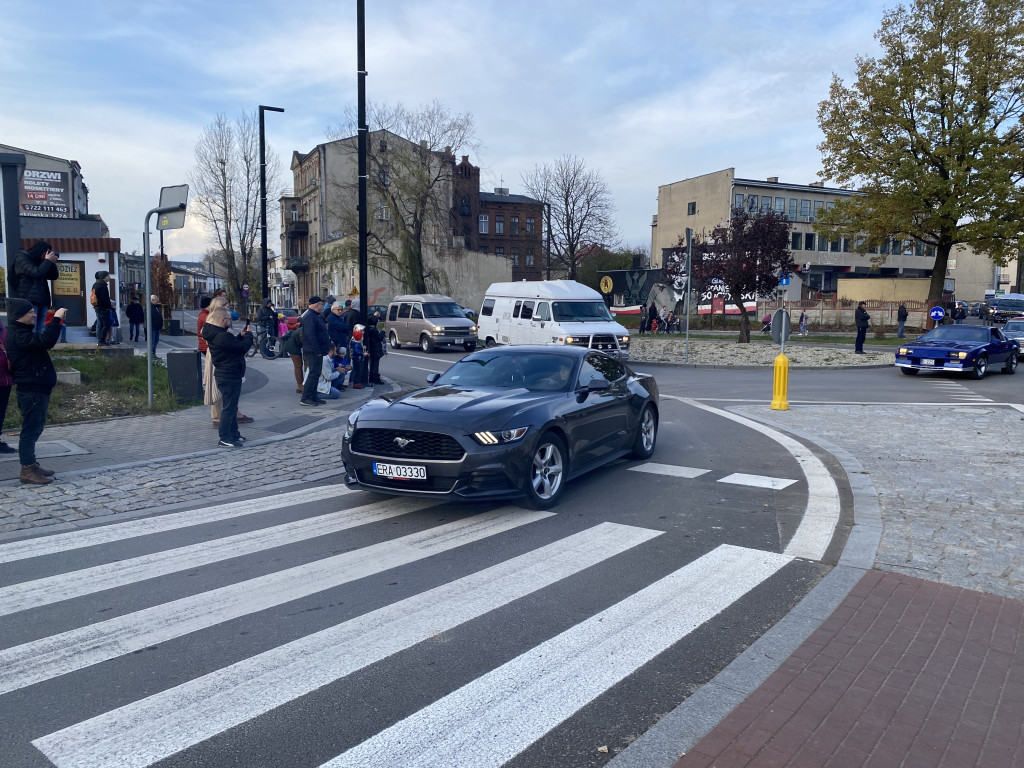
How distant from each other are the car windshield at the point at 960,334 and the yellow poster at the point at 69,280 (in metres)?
24.6

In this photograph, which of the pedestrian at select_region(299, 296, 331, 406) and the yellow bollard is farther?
the yellow bollard

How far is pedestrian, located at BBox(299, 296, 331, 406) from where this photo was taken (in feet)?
42.6

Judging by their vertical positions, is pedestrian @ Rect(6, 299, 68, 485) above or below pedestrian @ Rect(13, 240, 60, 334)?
below

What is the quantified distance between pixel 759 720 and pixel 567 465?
160 inches

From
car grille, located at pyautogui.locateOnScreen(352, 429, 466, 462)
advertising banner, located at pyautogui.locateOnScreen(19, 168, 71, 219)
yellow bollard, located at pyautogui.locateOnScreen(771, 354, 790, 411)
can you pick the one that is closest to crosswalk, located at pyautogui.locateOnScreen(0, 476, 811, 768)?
car grille, located at pyautogui.locateOnScreen(352, 429, 466, 462)

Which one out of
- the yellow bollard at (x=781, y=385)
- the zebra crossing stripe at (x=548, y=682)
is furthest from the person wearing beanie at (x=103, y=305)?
the zebra crossing stripe at (x=548, y=682)

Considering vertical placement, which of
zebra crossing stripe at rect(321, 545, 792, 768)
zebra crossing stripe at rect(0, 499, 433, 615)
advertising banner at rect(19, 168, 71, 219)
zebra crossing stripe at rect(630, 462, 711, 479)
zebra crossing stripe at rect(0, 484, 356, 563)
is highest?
advertising banner at rect(19, 168, 71, 219)

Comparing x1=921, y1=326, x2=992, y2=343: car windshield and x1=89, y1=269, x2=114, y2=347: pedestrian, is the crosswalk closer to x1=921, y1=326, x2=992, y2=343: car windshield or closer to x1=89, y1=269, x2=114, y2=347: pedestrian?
x1=89, y1=269, x2=114, y2=347: pedestrian

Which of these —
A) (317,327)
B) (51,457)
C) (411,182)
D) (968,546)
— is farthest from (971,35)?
(51,457)

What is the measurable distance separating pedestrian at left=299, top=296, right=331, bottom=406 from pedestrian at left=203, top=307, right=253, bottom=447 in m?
2.99

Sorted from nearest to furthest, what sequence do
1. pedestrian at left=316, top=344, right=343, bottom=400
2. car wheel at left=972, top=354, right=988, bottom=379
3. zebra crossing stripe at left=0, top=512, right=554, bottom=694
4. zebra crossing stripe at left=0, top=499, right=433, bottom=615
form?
zebra crossing stripe at left=0, top=512, right=554, bottom=694 < zebra crossing stripe at left=0, top=499, right=433, bottom=615 < pedestrian at left=316, top=344, right=343, bottom=400 < car wheel at left=972, top=354, right=988, bottom=379

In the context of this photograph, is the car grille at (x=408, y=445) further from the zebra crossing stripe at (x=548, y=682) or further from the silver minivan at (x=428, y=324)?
the silver minivan at (x=428, y=324)

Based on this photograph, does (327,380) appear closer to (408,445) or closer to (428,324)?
(408,445)

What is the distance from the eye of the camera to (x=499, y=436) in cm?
666
